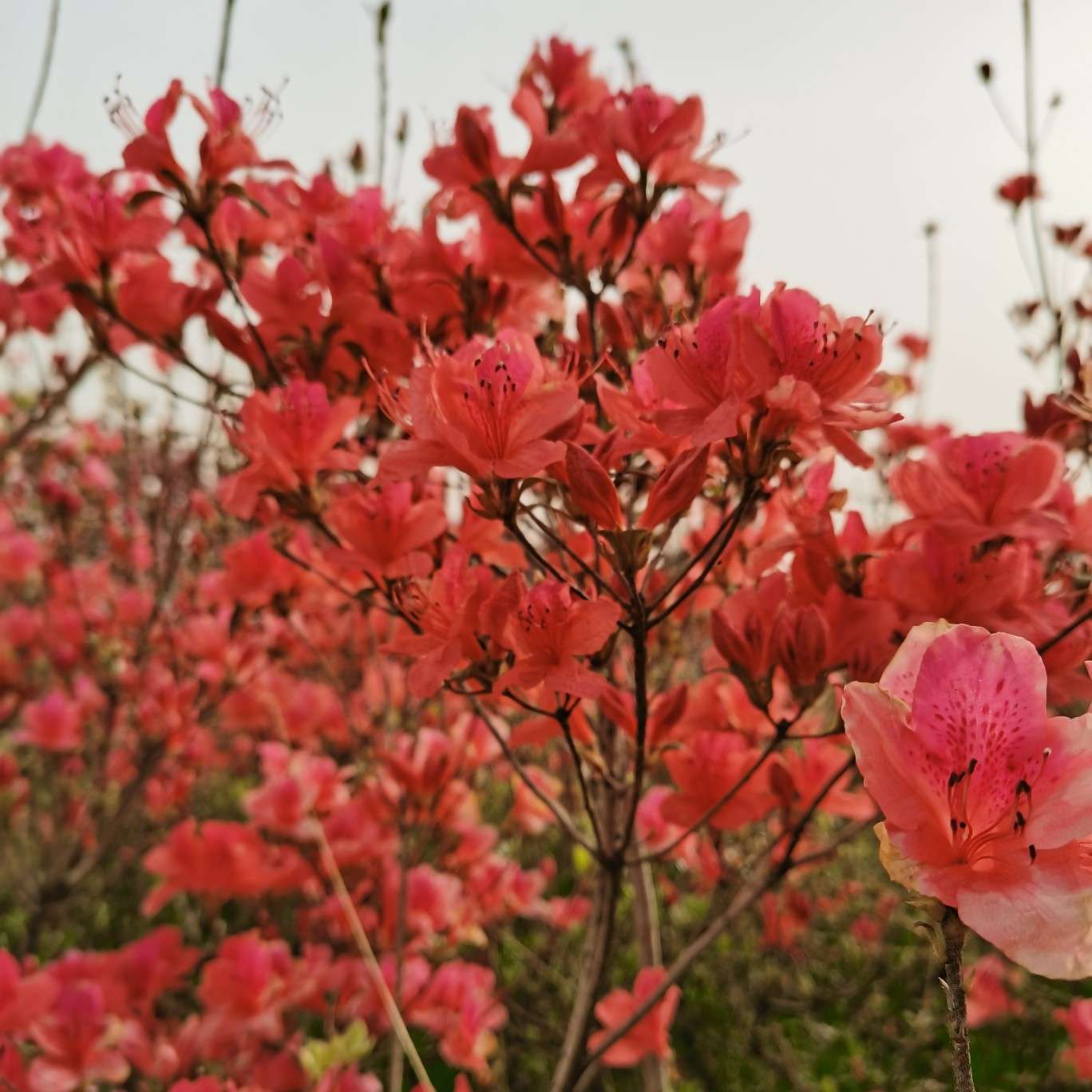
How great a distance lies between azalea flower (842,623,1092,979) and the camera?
55 cm

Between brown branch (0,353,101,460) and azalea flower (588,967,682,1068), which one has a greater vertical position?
brown branch (0,353,101,460)

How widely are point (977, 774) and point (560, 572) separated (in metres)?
0.63

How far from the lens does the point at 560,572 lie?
1.14 meters

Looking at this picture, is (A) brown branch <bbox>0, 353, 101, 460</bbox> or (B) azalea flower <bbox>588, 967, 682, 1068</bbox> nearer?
(B) azalea flower <bbox>588, 967, 682, 1068</bbox>

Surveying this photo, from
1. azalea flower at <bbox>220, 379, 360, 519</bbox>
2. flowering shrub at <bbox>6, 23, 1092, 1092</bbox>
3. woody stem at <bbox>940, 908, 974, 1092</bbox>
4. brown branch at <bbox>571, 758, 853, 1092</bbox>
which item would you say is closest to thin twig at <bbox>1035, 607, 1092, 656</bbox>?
flowering shrub at <bbox>6, 23, 1092, 1092</bbox>

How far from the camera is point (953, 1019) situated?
50 centimetres

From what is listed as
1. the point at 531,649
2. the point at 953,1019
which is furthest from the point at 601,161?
the point at 953,1019

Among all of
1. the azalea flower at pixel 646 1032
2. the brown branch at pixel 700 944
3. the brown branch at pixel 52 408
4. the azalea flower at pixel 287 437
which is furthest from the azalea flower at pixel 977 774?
the brown branch at pixel 52 408

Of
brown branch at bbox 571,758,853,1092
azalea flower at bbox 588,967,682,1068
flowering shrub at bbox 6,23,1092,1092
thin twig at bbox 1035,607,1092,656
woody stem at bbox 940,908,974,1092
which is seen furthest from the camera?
azalea flower at bbox 588,967,682,1068

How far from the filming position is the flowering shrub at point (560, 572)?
2.57ft

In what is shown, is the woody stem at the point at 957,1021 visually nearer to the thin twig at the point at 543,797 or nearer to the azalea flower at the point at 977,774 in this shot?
the azalea flower at the point at 977,774

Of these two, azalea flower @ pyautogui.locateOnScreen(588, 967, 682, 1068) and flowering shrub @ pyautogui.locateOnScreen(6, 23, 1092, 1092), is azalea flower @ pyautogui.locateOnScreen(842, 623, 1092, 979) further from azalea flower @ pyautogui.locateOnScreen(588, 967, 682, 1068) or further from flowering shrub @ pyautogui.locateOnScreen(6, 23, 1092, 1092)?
azalea flower @ pyautogui.locateOnScreen(588, 967, 682, 1068)

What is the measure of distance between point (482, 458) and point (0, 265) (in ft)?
5.98

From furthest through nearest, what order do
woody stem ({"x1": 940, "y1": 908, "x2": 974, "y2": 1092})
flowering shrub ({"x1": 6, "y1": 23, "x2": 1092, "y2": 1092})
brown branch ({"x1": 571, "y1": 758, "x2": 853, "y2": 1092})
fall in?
1. brown branch ({"x1": 571, "y1": 758, "x2": 853, "y2": 1092})
2. flowering shrub ({"x1": 6, "y1": 23, "x2": 1092, "y2": 1092})
3. woody stem ({"x1": 940, "y1": 908, "x2": 974, "y2": 1092})
